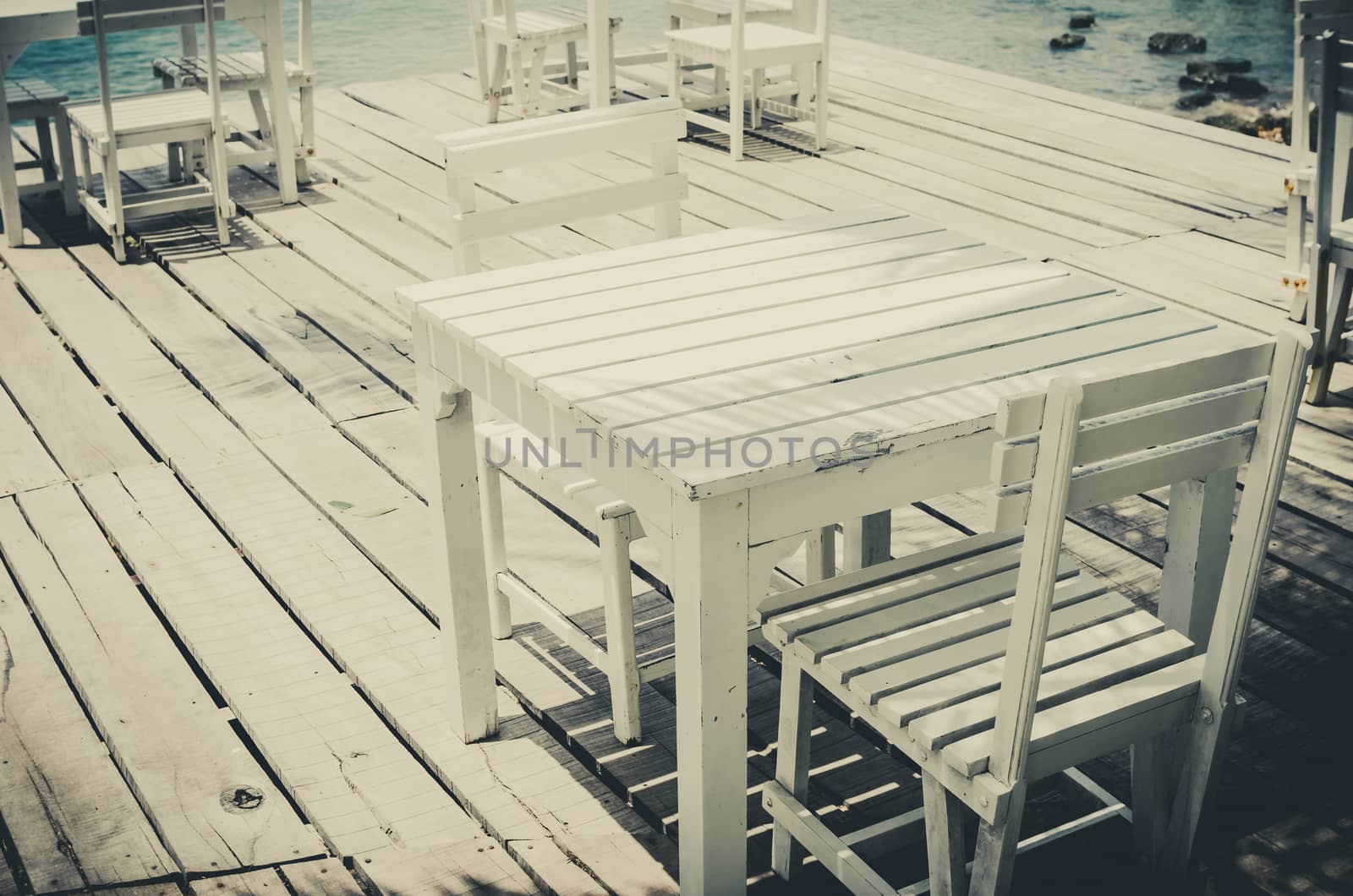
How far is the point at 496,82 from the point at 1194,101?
17.0ft

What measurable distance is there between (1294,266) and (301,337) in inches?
128

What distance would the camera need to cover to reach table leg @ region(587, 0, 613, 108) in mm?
6879

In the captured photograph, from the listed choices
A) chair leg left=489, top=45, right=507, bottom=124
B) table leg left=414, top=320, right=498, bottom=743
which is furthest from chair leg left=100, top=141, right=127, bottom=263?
table leg left=414, top=320, right=498, bottom=743

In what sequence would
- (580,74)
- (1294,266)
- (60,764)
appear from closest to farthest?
(60,764) < (1294,266) < (580,74)

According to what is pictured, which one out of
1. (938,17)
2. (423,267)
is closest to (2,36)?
(423,267)

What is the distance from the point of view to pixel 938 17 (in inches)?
510

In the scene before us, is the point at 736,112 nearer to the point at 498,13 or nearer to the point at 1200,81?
the point at 498,13

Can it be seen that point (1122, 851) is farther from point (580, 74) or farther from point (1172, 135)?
point (580, 74)

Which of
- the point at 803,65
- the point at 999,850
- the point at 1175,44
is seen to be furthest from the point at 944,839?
the point at 1175,44

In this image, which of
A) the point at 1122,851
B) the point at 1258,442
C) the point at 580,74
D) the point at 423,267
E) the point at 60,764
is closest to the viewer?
the point at 1258,442

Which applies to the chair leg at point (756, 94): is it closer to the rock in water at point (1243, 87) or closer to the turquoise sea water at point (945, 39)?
the turquoise sea water at point (945, 39)

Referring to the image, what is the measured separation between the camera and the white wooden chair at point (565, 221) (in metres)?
2.69

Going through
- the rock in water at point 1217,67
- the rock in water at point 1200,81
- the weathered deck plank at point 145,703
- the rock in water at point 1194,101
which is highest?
the weathered deck plank at point 145,703

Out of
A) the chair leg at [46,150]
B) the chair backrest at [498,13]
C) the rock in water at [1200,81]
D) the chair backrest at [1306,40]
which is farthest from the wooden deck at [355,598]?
the rock in water at [1200,81]
